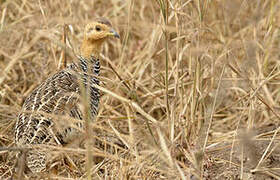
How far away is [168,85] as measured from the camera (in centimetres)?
340

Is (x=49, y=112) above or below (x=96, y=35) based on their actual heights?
below

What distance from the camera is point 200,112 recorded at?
3.06m

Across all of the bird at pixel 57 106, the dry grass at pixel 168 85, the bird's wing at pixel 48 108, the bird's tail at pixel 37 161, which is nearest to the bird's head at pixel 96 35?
the bird at pixel 57 106

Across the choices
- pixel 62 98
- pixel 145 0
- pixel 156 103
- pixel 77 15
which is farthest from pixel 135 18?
pixel 62 98

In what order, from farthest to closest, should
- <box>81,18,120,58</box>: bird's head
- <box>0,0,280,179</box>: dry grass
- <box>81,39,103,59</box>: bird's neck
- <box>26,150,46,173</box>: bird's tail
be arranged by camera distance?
<box>81,39,103,59</box>: bird's neck < <box>81,18,120,58</box>: bird's head < <box>26,150,46,173</box>: bird's tail < <box>0,0,280,179</box>: dry grass

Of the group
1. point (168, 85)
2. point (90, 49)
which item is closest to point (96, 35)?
point (90, 49)

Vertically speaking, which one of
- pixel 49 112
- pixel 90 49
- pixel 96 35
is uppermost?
pixel 96 35

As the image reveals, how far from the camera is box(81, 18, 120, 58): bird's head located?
3508 mm

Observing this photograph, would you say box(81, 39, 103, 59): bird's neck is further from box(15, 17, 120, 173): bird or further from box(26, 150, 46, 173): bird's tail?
box(26, 150, 46, 173): bird's tail

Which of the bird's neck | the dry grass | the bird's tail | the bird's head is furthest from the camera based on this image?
the bird's neck

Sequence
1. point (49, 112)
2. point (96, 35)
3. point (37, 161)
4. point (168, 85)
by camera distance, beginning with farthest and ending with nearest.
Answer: point (96, 35) < point (168, 85) < point (49, 112) < point (37, 161)

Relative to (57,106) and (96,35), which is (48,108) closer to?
(57,106)

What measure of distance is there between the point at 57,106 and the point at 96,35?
740mm

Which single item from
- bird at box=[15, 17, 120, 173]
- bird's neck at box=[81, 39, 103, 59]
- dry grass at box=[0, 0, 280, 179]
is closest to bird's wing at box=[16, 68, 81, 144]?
bird at box=[15, 17, 120, 173]
